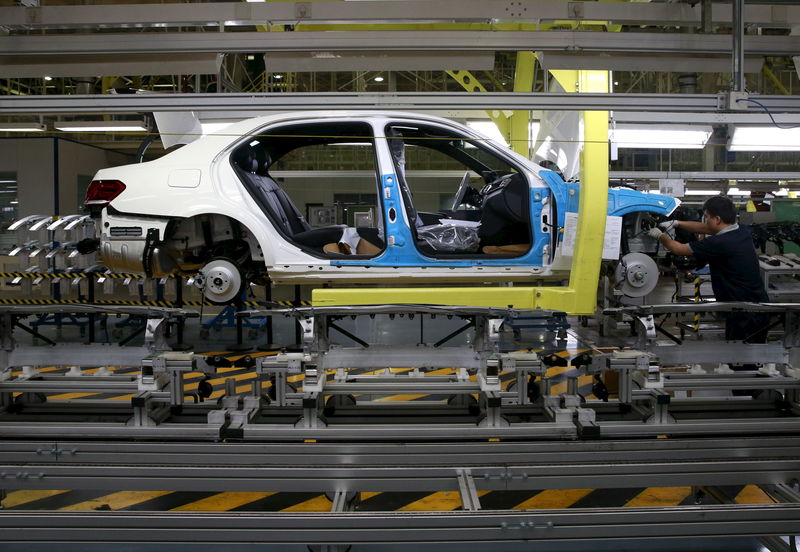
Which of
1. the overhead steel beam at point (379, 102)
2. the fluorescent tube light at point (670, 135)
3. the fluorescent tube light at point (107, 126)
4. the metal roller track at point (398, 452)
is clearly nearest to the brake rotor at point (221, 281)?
the overhead steel beam at point (379, 102)

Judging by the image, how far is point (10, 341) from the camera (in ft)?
11.1

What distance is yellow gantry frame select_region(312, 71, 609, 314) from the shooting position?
411 cm

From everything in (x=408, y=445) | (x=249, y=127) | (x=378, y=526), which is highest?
(x=249, y=127)

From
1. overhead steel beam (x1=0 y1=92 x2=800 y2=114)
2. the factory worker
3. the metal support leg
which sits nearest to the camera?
the metal support leg

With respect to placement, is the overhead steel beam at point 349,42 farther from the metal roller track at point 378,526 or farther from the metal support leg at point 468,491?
the metal roller track at point 378,526

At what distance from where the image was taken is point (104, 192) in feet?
15.5

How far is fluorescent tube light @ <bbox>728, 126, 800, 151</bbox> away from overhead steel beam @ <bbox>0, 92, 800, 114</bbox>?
3.62 m

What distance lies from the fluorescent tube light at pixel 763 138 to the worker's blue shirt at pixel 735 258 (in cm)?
304

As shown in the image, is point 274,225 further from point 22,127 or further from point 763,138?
point 763,138

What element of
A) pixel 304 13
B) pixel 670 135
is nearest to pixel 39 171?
pixel 304 13

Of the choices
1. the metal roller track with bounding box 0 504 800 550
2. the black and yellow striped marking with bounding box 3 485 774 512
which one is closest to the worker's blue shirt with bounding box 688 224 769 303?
the black and yellow striped marking with bounding box 3 485 774 512

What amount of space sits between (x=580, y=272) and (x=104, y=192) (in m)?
3.60

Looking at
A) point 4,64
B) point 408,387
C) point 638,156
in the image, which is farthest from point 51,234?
point 638,156

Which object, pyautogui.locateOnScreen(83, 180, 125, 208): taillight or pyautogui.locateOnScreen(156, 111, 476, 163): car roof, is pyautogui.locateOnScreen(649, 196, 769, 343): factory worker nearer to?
pyautogui.locateOnScreen(156, 111, 476, 163): car roof
